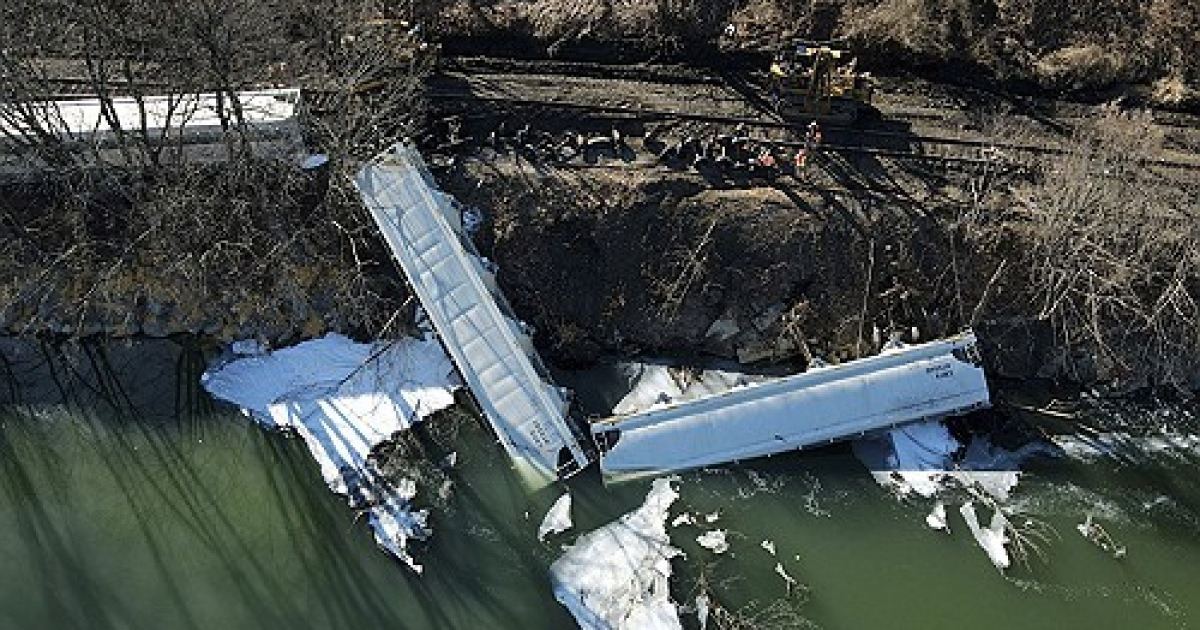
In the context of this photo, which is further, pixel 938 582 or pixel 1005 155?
pixel 1005 155

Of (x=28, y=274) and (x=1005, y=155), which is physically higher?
(x=28, y=274)

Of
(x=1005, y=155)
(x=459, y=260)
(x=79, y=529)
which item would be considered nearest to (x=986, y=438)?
(x=1005, y=155)

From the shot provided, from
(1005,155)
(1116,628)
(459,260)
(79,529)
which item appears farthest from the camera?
(1005,155)

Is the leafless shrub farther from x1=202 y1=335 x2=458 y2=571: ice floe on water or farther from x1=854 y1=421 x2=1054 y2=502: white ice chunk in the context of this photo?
x1=202 y1=335 x2=458 y2=571: ice floe on water

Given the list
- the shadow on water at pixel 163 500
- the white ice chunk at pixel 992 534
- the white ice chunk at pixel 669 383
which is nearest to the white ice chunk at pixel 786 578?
the white ice chunk at pixel 992 534

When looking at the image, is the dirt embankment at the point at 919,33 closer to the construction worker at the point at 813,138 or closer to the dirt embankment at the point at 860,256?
the dirt embankment at the point at 860,256

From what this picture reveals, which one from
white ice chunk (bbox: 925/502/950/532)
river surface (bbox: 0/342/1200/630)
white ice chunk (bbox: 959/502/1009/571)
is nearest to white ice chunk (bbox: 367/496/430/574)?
river surface (bbox: 0/342/1200/630)

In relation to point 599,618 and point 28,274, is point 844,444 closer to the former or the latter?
point 599,618
